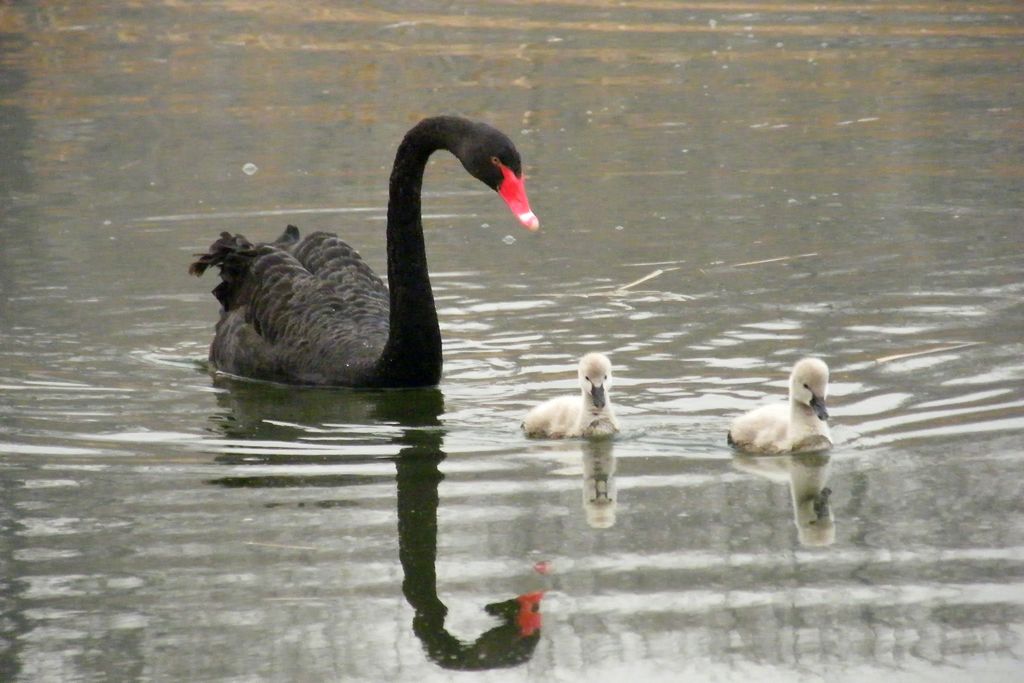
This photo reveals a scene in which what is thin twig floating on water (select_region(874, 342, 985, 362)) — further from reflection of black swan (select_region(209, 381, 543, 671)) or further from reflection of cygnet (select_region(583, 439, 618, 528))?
reflection of black swan (select_region(209, 381, 543, 671))

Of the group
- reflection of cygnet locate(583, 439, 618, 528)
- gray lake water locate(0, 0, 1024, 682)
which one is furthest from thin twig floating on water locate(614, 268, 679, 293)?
reflection of cygnet locate(583, 439, 618, 528)

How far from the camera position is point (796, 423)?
5738mm

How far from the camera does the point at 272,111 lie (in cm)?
1483

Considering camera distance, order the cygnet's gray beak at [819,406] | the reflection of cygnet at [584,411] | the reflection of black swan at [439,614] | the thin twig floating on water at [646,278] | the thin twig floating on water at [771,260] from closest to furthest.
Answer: the reflection of black swan at [439,614] → the cygnet's gray beak at [819,406] → the reflection of cygnet at [584,411] → the thin twig floating on water at [646,278] → the thin twig floating on water at [771,260]

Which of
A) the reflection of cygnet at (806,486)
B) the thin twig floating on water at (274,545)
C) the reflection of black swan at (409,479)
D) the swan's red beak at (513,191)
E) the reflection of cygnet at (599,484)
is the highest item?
the swan's red beak at (513,191)

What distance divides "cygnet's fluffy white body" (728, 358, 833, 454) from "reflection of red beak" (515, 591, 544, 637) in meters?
1.47

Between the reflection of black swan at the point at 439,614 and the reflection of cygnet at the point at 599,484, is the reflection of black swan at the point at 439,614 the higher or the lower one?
the lower one

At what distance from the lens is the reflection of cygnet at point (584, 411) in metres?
5.90

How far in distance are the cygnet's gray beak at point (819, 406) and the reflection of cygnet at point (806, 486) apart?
160mm

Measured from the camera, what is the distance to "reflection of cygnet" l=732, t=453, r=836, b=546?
16.3 feet

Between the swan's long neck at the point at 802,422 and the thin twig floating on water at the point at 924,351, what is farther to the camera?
the thin twig floating on water at the point at 924,351

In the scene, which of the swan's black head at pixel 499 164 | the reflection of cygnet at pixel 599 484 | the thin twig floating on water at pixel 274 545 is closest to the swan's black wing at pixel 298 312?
the swan's black head at pixel 499 164

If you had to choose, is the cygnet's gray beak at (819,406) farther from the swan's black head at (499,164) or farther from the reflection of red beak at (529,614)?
the reflection of red beak at (529,614)

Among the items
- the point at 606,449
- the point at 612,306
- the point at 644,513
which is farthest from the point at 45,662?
the point at 612,306
